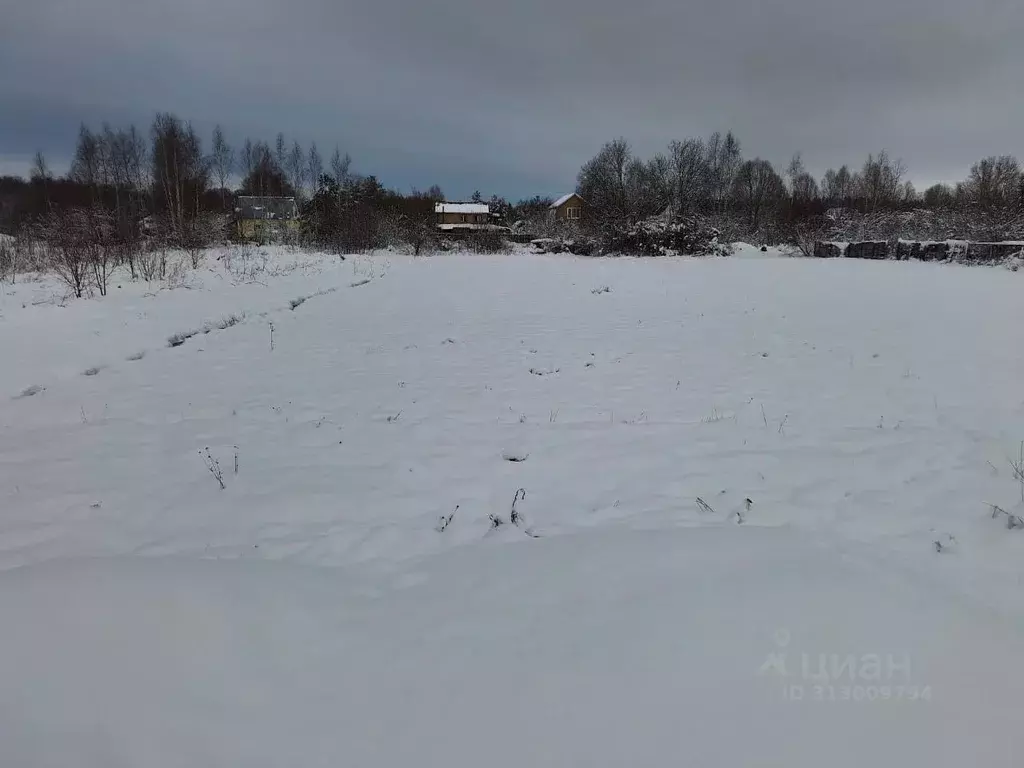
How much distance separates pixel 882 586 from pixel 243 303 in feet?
37.5

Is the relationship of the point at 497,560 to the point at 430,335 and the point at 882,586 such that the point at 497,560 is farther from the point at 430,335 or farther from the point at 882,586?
the point at 430,335

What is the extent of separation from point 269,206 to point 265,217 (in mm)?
5840

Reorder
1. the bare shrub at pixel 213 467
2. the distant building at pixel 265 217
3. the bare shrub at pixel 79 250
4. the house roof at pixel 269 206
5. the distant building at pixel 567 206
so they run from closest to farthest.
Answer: the bare shrub at pixel 213 467 < the bare shrub at pixel 79 250 < the distant building at pixel 265 217 < the house roof at pixel 269 206 < the distant building at pixel 567 206

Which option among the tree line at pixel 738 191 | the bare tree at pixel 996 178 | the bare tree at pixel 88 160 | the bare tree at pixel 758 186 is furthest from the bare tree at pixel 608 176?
the bare tree at pixel 88 160

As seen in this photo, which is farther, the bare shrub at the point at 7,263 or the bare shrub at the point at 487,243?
the bare shrub at the point at 487,243

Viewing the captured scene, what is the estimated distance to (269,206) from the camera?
1673 inches

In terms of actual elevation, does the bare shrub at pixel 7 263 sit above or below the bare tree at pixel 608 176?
below

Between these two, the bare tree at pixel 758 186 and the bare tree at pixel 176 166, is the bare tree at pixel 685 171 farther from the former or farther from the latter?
the bare tree at pixel 176 166

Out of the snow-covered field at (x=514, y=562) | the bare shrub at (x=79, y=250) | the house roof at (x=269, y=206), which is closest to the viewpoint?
the snow-covered field at (x=514, y=562)

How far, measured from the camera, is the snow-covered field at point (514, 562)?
192 centimetres

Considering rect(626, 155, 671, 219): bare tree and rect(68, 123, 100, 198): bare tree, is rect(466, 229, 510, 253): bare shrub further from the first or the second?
rect(68, 123, 100, 198): bare tree

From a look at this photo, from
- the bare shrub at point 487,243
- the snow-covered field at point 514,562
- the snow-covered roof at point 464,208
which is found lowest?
the snow-covered field at point 514,562

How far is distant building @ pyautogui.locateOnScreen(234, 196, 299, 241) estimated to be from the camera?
107ft

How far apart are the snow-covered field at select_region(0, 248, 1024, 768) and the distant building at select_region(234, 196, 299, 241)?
28291mm
